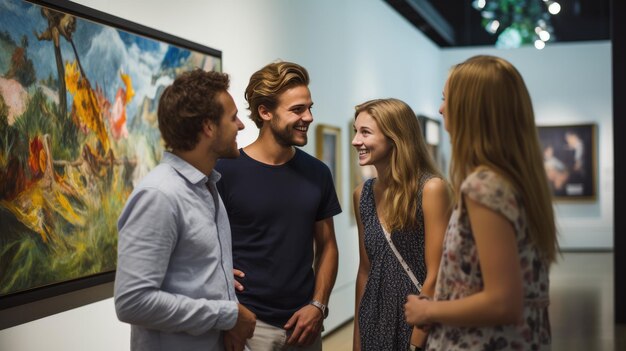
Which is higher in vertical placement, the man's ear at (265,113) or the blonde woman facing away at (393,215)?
the man's ear at (265,113)

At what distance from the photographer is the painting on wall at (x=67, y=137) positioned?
3.92 meters

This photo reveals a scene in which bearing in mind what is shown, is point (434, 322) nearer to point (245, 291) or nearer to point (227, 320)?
point (227, 320)

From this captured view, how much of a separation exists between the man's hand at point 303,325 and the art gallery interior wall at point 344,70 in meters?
1.45

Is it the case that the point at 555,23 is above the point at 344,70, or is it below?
above

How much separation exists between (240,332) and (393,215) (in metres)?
1.10

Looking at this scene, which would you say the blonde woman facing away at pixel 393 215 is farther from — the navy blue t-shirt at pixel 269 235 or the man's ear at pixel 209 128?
the man's ear at pixel 209 128

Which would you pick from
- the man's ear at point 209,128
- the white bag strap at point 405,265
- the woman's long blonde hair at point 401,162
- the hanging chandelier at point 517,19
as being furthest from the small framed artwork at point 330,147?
the hanging chandelier at point 517,19

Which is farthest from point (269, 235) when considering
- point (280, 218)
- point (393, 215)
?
point (393, 215)

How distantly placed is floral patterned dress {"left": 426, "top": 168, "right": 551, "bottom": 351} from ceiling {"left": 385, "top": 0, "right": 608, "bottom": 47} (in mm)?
15241

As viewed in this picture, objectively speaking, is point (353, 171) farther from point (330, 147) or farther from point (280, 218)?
point (280, 218)

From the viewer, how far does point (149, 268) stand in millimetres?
2393

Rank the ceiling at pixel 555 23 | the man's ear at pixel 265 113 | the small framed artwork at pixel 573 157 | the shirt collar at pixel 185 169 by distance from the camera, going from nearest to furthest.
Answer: the shirt collar at pixel 185 169, the man's ear at pixel 265 113, the small framed artwork at pixel 573 157, the ceiling at pixel 555 23

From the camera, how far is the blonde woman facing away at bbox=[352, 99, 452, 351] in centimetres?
350

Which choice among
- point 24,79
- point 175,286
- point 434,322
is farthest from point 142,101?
point 434,322
